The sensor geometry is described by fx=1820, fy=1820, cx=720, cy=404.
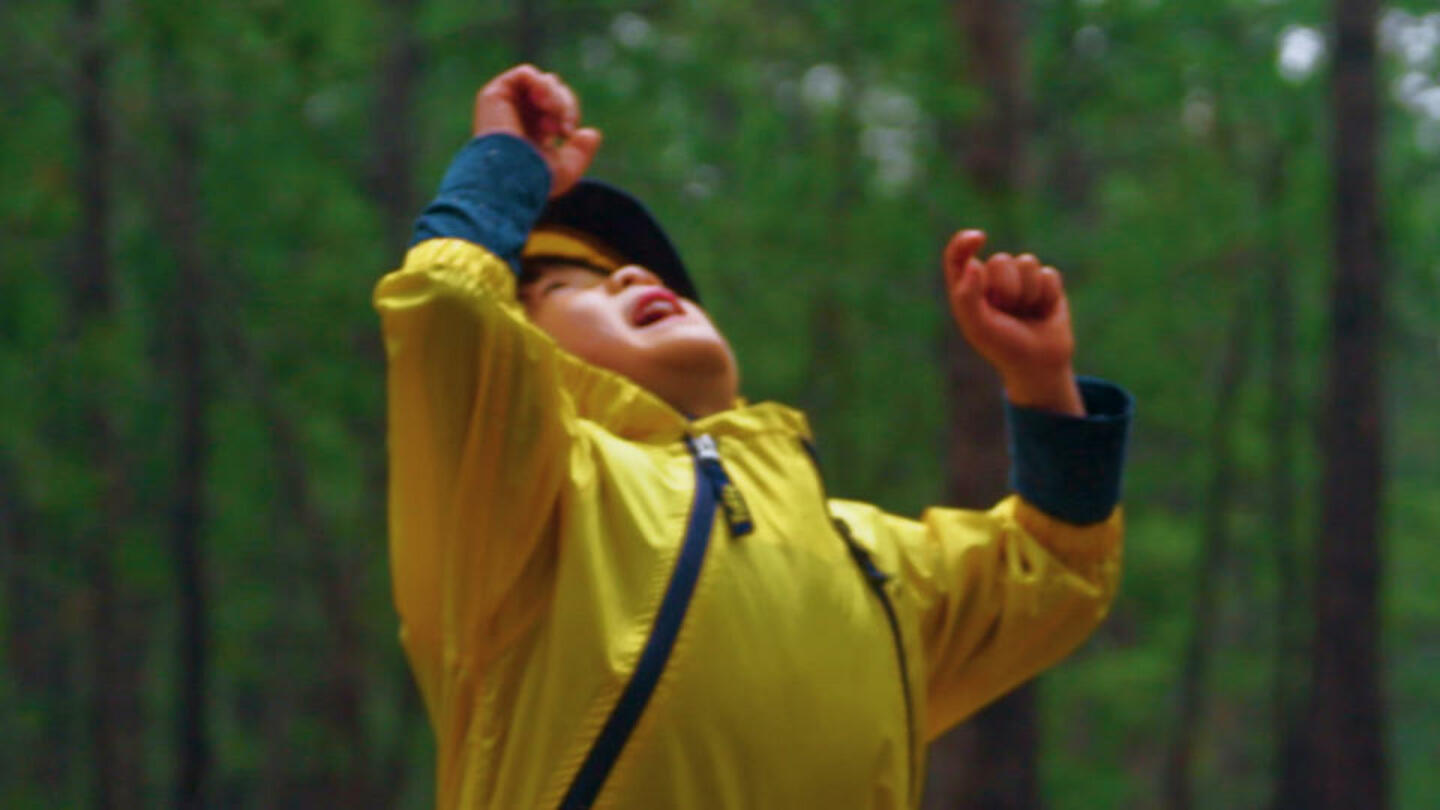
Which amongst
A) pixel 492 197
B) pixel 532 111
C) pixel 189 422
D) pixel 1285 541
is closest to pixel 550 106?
pixel 532 111

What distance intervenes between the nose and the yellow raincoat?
26 cm

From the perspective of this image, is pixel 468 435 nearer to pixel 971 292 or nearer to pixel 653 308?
pixel 653 308

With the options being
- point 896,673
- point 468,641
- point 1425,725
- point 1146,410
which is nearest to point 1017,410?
point 896,673

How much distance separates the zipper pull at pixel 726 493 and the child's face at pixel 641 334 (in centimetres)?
14

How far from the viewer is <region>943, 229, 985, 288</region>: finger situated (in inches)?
126

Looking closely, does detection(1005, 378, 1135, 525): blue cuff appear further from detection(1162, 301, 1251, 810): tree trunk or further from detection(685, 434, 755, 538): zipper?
detection(1162, 301, 1251, 810): tree trunk

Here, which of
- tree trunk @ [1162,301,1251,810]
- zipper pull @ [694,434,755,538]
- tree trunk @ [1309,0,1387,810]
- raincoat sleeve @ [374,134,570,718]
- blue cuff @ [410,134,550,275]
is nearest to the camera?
raincoat sleeve @ [374,134,570,718]

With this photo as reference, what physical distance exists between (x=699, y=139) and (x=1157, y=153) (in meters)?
4.13

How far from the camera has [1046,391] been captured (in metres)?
→ 3.29

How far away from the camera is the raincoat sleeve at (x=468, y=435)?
2.67 m

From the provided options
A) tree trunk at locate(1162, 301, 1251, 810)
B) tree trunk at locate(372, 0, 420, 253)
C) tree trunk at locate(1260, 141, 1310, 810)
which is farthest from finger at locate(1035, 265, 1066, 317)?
tree trunk at locate(1260, 141, 1310, 810)

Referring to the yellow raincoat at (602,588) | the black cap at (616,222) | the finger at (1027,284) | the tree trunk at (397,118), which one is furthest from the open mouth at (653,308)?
the tree trunk at (397,118)

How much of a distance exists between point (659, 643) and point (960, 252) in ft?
3.04

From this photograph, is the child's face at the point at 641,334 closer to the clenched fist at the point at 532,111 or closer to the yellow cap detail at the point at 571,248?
Answer: the yellow cap detail at the point at 571,248
